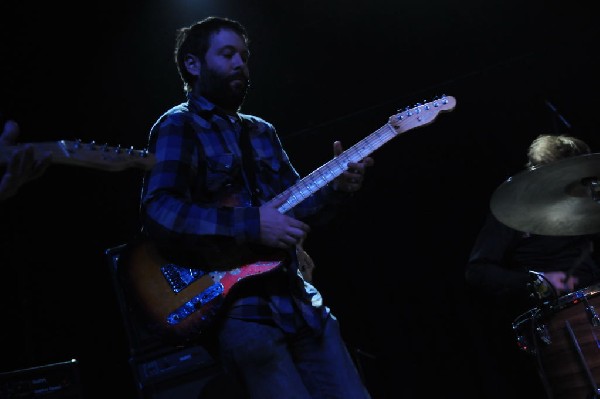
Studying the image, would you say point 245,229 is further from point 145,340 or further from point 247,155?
point 145,340

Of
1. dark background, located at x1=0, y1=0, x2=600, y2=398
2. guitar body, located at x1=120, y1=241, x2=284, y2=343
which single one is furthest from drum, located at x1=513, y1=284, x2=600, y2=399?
guitar body, located at x1=120, y1=241, x2=284, y2=343

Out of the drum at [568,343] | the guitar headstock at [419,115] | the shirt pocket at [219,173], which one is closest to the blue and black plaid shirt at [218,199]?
the shirt pocket at [219,173]

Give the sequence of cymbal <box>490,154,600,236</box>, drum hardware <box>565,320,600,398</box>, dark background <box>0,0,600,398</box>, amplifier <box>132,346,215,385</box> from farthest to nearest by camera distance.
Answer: dark background <box>0,0,600,398</box> → amplifier <box>132,346,215,385</box> → cymbal <box>490,154,600,236</box> → drum hardware <box>565,320,600,398</box>

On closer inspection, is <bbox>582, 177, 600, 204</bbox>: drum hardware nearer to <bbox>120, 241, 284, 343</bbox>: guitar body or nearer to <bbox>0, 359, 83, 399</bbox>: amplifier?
<bbox>120, 241, 284, 343</bbox>: guitar body

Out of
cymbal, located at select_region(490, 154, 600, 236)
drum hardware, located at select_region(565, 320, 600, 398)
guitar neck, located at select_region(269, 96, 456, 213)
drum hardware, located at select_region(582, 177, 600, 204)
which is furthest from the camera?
drum hardware, located at select_region(582, 177, 600, 204)

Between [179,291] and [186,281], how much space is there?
42mm

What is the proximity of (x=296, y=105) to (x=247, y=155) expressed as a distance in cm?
318

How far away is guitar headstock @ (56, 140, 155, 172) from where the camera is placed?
1867 millimetres

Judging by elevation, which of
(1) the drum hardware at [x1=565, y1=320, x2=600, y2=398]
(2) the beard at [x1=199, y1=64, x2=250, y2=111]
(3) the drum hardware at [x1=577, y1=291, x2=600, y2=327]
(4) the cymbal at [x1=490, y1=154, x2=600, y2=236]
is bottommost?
(1) the drum hardware at [x1=565, y1=320, x2=600, y2=398]

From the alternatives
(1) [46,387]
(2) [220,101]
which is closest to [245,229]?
(2) [220,101]

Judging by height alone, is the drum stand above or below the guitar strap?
below

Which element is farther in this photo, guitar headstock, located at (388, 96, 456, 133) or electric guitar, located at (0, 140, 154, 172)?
guitar headstock, located at (388, 96, 456, 133)

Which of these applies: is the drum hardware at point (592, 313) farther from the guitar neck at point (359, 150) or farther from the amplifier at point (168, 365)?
the amplifier at point (168, 365)

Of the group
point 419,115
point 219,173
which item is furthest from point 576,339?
point 219,173
